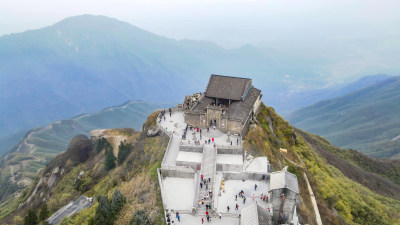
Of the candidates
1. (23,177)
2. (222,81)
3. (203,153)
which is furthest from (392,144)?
(23,177)

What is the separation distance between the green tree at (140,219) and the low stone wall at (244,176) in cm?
1244

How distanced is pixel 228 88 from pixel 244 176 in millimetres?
23761

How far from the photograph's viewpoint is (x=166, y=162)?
3953 cm

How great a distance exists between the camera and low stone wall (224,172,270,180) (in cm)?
3589

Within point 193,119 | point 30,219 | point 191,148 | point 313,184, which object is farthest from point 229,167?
point 30,219

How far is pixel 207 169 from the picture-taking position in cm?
3741

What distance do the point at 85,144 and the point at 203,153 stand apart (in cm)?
4492

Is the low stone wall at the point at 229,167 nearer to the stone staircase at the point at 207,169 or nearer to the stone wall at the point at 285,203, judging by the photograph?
the stone staircase at the point at 207,169

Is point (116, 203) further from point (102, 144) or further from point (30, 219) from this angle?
point (102, 144)

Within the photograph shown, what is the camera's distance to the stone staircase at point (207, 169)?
30.6 metres

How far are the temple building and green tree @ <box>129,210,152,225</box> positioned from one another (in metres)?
23.0

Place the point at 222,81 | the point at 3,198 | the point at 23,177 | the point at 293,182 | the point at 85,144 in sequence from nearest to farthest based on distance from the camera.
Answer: the point at 293,182 → the point at 222,81 → the point at 85,144 → the point at 3,198 → the point at 23,177

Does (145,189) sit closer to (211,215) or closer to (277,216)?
(211,215)

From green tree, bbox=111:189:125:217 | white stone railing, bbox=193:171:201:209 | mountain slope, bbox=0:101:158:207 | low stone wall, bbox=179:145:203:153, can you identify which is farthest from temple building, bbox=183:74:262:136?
mountain slope, bbox=0:101:158:207
